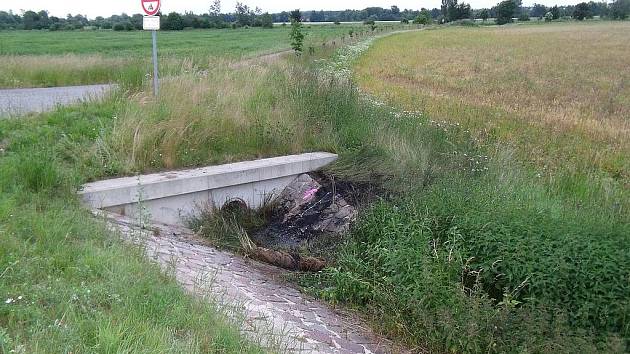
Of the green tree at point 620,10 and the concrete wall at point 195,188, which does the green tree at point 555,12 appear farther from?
the concrete wall at point 195,188

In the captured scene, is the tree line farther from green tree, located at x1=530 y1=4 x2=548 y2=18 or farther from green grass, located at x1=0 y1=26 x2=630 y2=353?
green grass, located at x1=0 y1=26 x2=630 y2=353

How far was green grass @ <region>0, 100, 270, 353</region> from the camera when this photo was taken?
3320 mm

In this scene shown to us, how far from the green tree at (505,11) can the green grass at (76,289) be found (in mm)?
130409

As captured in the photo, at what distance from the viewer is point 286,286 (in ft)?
20.4

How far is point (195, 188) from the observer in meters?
7.81

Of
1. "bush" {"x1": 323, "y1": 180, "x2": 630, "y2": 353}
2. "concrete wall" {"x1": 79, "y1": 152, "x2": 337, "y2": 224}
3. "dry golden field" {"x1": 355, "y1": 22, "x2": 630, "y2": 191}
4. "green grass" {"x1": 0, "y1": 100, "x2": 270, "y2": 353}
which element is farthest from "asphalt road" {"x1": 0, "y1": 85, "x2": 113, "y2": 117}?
"bush" {"x1": 323, "y1": 180, "x2": 630, "y2": 353}

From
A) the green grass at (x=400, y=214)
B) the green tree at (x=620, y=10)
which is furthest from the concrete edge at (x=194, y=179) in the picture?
the green tree at (x=620, y=10)

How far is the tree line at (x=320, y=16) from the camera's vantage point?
282 ft

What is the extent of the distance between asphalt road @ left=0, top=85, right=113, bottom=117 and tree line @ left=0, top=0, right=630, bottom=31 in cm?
6464

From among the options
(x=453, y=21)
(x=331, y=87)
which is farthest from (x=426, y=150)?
(x=453, y=21)

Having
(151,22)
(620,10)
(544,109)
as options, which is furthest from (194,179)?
(620,10)

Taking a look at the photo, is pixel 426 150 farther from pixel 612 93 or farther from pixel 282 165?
pixel 612 93

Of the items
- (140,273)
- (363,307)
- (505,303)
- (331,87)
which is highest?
(331,87)

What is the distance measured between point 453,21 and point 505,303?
131m
